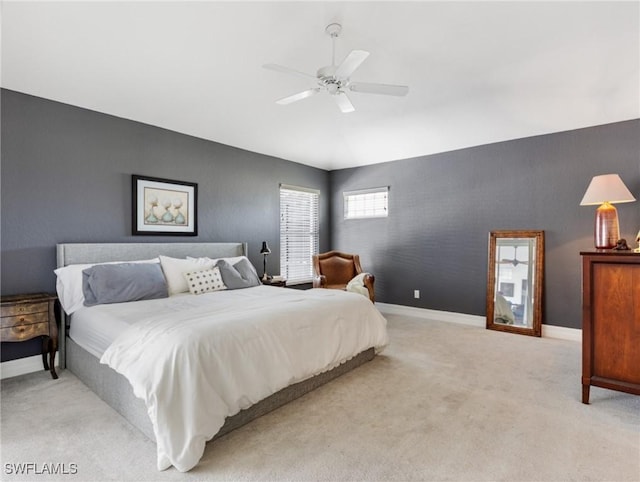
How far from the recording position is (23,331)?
9.29 ft

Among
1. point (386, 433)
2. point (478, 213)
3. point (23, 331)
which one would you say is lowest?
point (386, 433)

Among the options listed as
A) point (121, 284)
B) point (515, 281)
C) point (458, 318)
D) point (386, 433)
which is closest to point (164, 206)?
point (121, 284)

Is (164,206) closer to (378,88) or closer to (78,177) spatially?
Answer: (78,177)

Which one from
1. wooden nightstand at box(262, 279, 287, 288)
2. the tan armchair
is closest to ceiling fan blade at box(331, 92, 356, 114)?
wooden nightstand at box(262, 279, 287, 288)

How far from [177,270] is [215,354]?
1.99 meters

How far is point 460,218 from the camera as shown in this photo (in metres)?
4.96

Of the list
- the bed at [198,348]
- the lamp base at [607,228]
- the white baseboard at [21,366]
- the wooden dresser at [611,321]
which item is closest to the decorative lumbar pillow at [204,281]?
the bed at [198,348]

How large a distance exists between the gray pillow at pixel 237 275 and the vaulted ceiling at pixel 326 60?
176 centimetres

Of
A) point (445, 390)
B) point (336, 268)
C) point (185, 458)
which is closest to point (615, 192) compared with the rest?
point (445, 390)

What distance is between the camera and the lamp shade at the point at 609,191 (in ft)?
10.7

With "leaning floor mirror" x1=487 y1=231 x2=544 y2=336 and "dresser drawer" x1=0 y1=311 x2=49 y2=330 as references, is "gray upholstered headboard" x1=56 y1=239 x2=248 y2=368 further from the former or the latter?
"leaning floor mirror" x1=487 y1=231 x2=544 y2=336

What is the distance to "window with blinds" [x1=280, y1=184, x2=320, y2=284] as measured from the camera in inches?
224

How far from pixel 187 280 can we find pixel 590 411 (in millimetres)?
3638

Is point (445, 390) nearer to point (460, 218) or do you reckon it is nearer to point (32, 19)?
point (460, 218)
